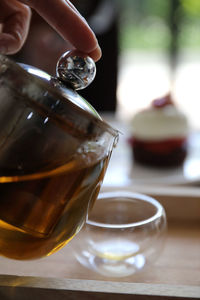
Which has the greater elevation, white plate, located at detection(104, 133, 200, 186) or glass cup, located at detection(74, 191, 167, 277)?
glass cup, located at detection(74, 191, 167, 277)

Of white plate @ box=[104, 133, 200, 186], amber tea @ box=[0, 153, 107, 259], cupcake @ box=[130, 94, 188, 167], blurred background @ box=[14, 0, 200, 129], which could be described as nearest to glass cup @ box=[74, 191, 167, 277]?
amber tea @ box=[0, 153, 107, 259]

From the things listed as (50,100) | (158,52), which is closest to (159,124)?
(50,100)

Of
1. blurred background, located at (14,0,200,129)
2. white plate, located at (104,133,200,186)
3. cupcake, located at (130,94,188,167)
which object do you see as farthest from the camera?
blurred background, located at (14,0,200,129)

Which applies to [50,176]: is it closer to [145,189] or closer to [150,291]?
[150,291]

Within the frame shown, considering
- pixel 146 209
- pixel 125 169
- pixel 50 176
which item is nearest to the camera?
pixel 50 176

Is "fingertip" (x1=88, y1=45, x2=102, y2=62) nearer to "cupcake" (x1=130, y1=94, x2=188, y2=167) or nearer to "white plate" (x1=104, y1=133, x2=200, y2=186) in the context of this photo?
"white plate" (x1=104, y1=133, x2=200, y2=186)

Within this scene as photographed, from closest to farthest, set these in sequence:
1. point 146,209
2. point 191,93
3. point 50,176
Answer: point 50,176 → point 146,209 → point 191,93

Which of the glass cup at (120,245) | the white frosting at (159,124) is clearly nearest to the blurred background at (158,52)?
the white frosting at (159,124)

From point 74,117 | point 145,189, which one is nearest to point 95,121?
point 74,117
